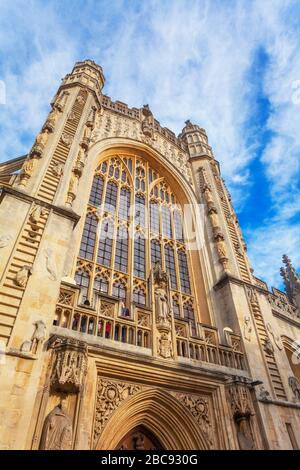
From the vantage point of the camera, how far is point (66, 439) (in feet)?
18.5

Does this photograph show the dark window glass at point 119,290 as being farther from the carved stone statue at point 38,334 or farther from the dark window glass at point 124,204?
the carved stone statue at point 38,334

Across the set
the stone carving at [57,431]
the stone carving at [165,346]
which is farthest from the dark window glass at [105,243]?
A: the stone carving at [57,431]

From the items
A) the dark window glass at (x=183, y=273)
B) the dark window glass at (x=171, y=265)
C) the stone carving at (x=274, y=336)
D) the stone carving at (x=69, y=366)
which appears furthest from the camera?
the dark window glass at (x=183, y=273)

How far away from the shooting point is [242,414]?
313 inches

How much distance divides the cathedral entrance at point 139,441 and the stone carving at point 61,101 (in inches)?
506

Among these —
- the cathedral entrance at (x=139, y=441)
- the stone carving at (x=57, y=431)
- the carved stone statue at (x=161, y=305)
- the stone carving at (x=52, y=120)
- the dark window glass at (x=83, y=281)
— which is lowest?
the stone carving at (x=57, y=431)

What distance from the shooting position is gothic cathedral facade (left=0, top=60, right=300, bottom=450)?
20.8 ft

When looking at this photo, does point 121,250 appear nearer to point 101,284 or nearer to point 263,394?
point 101,284

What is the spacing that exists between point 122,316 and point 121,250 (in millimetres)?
4187

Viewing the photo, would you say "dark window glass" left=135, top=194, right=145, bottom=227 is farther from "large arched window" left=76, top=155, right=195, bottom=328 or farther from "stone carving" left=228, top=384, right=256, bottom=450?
"stone carving" left=228, top=384, right=256, bottom=450

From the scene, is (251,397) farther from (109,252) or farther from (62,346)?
(109,252)

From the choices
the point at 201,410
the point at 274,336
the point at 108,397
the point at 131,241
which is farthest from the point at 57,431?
the point at 274,336

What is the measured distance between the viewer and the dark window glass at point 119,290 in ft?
35.3

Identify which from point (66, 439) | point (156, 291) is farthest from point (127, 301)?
point (66, 439)
